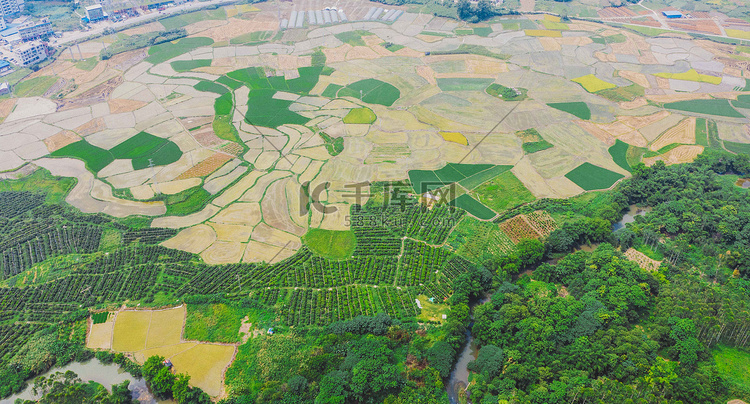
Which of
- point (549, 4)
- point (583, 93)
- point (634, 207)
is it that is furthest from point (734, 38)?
point (634, 207)

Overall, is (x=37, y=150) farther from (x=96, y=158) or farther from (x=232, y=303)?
(x=232, y=303)

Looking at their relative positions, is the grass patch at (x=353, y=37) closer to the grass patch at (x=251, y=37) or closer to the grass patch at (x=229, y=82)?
the grass patch at (x=251, y=37)

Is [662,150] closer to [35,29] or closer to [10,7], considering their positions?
[35,29]

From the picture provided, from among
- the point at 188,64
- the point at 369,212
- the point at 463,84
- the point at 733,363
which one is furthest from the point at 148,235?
the point at 463,84

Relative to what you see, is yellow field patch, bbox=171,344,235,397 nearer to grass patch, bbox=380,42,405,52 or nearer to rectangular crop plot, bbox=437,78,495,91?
rectangular crop plot, bbox=437,78,495,91

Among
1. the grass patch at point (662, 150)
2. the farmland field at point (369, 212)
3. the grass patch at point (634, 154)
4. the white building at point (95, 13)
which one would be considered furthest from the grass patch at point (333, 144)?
the white building at point (95, 13)
